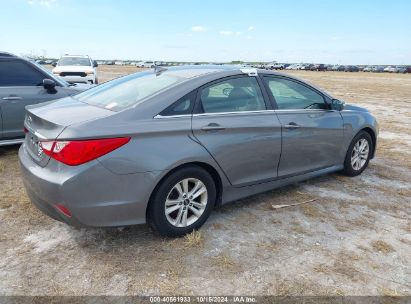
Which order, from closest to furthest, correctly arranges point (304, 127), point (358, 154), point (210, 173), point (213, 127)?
point (213, 127)
point (210, 173)
point (304, 127)
point (358, 154)

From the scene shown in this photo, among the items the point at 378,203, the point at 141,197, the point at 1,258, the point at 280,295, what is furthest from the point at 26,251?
the point at 378,203

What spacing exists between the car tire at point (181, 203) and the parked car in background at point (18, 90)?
144 inches

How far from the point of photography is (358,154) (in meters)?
5.51

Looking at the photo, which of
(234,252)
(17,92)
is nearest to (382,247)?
(234,252)

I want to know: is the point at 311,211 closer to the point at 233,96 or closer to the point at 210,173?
the point at 210,173

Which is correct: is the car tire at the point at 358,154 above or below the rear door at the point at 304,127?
below

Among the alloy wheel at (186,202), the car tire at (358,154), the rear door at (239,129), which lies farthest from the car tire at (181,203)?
the car tire at (358,154)

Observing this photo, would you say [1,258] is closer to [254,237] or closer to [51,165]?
[51,165]

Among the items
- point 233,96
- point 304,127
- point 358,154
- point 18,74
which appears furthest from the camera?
→ point 18,74

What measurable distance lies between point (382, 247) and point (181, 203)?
190 cm

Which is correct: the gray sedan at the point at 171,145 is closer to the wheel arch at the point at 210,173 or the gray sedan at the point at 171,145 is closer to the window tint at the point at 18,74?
the wheel arch at the point at 210,173

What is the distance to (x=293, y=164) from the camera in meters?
4.45

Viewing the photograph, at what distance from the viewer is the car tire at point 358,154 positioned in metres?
5.32

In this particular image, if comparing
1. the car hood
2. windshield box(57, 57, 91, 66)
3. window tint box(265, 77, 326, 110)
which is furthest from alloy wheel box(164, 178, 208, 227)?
windshield box(57, 57, 91, 66)
